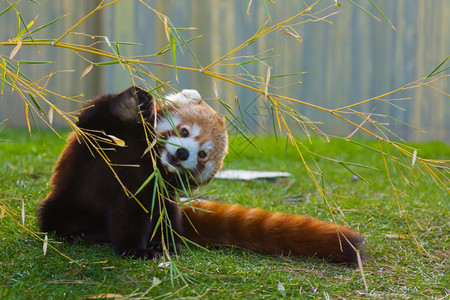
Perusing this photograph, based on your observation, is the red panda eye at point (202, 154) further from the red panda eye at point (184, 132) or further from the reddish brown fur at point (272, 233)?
the reddish brown fur at point (272, 233)

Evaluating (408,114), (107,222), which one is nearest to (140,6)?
(408,114)

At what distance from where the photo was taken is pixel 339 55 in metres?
7.60

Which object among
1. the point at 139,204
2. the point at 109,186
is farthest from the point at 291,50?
the point at 139,204

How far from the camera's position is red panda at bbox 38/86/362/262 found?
7.81ft

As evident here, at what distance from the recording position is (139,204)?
2342mm

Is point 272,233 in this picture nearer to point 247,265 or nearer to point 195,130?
point 247,265

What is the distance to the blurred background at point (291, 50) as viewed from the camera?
6836 mm

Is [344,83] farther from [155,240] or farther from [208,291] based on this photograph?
[208,291]

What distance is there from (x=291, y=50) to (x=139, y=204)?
548 centimetres

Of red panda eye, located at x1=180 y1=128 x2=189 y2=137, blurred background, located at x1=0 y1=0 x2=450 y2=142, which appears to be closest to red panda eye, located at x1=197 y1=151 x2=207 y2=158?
red panda eye, located at x1=180 y1=128 x2=189 y2=137

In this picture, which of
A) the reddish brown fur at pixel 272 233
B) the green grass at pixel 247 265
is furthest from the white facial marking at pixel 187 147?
the green grass at pixel 247 265

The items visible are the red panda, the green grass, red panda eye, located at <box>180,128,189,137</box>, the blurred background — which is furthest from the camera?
the blurred background

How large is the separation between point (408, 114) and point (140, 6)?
3.84 m

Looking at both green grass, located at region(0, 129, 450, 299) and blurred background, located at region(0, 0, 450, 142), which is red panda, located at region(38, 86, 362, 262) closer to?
green grass, located at region(0, 129, 450, 299)
